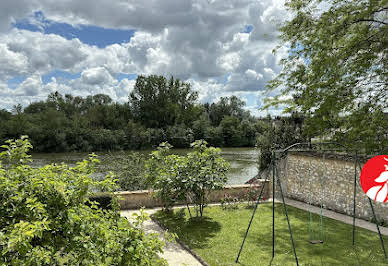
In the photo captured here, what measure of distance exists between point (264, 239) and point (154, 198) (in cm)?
360

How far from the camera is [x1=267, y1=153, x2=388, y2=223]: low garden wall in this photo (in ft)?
28.4

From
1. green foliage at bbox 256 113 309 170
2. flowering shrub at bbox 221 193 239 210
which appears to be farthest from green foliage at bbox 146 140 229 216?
green foliage at bbox 256 113 309 170

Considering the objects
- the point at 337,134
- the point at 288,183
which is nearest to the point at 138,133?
the point at 288,183

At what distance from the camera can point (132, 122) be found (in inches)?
1649

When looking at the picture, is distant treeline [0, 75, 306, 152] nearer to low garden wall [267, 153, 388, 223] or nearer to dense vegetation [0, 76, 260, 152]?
dense vegetation [0, 76, 260, 152]

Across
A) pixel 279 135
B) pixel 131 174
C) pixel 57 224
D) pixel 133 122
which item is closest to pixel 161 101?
pixel 133 122

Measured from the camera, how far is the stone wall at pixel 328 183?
8.67 m

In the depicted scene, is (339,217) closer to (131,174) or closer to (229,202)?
(229,202)

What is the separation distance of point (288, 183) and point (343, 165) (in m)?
2.48

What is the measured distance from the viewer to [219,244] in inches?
263

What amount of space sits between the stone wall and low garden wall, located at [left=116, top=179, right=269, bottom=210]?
1.04 metres

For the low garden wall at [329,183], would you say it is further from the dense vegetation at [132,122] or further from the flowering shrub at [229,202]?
the dense vegetation at [132,122]

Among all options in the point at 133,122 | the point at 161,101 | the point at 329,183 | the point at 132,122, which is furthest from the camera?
the point at 161,101

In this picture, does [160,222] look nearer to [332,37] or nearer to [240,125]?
[332,37]
